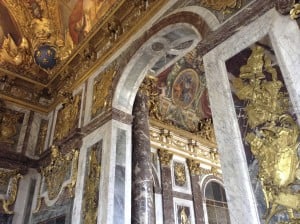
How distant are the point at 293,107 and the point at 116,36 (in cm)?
498

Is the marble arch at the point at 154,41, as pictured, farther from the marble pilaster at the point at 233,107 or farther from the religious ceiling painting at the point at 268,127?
the religious ceiling painting at the point at 268,127

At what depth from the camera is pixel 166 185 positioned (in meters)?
8.62

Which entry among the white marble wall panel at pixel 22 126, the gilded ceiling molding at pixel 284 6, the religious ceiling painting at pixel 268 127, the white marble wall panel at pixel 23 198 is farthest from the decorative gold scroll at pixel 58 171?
the gilded ceiling molding at pixel 284 6

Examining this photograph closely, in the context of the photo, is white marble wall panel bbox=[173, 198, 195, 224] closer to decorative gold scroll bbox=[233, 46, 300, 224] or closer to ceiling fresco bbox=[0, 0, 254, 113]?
ceiling fresco bbox=[0, 0, 254, 113]

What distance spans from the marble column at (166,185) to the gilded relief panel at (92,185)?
3091 mm

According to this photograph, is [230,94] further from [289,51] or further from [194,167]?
[194,167]

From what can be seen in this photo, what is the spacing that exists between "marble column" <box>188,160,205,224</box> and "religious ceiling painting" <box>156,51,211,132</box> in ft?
4.45

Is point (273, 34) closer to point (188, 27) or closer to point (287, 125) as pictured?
point (287, 125)

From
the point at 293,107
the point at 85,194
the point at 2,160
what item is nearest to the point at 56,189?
the point at 85,194

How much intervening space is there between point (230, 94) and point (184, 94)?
6925 mm

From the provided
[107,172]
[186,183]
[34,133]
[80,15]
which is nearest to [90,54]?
[80,15]

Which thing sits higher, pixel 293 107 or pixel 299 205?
pixel 293 107

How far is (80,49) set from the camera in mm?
7836

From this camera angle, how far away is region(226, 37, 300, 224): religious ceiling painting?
269 cm
